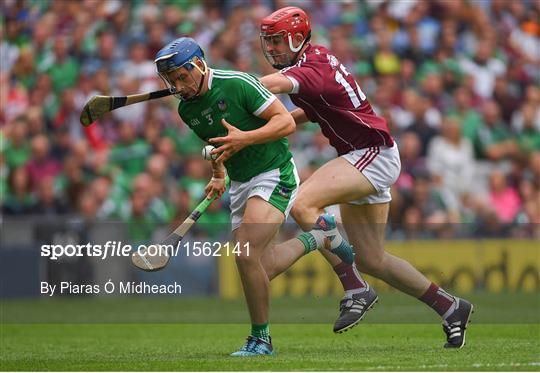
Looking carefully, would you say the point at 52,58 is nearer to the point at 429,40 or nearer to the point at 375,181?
the point at 429,40

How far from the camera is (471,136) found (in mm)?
18141

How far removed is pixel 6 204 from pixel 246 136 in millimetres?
8745

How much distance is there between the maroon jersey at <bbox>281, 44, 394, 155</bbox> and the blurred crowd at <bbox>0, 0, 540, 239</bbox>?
254 inches

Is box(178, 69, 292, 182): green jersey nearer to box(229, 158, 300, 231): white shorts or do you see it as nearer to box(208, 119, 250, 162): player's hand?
box(229, 158, 300, 231): white shorts

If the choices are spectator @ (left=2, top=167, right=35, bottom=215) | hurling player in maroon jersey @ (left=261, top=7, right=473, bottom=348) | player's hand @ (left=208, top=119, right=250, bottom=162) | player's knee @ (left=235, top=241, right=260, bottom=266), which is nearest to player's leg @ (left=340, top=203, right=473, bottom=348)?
hurling player in maroon jersey @ (left=261, top=7, right=473, bottom=348)

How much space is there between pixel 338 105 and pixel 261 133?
1.05 meters

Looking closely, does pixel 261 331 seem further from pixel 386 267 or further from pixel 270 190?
pixel 386 267

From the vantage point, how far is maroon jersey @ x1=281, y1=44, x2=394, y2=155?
9.27 meters

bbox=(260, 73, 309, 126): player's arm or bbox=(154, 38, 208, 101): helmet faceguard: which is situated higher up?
bbox=(154, 38, 208, 101): helmet faceguard

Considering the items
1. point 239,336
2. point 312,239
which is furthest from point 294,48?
point 239,336

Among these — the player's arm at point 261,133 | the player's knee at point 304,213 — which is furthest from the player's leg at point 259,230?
the player's arm at point 261,133

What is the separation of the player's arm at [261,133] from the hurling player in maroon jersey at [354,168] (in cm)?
59

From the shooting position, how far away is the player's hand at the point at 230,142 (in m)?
8.38

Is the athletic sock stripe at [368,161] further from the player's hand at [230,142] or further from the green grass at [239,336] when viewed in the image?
the green grass at [239,336]
